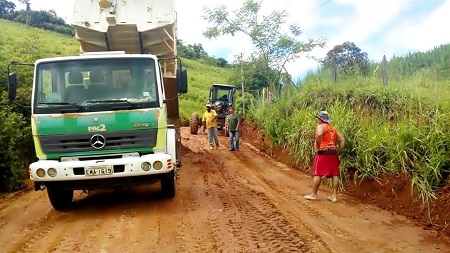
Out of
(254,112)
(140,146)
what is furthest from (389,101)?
(254,112)

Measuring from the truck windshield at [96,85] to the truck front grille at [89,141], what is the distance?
14.9 inches

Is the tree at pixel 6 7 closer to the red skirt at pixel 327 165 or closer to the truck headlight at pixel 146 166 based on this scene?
the truck headlight at pixel 146 166

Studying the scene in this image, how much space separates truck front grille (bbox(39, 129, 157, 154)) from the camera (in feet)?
22.9

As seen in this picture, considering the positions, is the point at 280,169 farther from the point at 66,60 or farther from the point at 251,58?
the point at 251,58

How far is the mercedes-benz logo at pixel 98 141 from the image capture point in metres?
7.00

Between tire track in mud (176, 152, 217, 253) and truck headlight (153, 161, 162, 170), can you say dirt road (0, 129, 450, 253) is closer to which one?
tire track in mud (176, 152, 217, 253)

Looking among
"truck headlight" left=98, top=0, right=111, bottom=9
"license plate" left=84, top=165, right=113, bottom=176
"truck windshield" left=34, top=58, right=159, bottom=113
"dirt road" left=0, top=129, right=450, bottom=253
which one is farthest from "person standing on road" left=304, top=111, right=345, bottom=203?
"truck headlight" left=98, top=0, right=111, bottom=9

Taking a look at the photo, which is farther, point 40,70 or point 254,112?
point 254,112

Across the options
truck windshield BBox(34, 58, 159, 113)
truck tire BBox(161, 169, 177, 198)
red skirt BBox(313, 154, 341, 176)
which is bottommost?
truck tire BBox(161, 169, 177, 198)

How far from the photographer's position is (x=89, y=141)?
23.0ft

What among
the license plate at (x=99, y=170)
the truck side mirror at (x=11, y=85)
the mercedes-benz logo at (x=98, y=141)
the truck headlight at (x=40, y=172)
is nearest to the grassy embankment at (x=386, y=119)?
the license plate at (x=99, y=170)

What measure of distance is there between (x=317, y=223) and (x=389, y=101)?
4.71 meters

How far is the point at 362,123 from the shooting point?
917 cm

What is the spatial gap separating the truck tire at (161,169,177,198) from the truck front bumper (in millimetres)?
567
